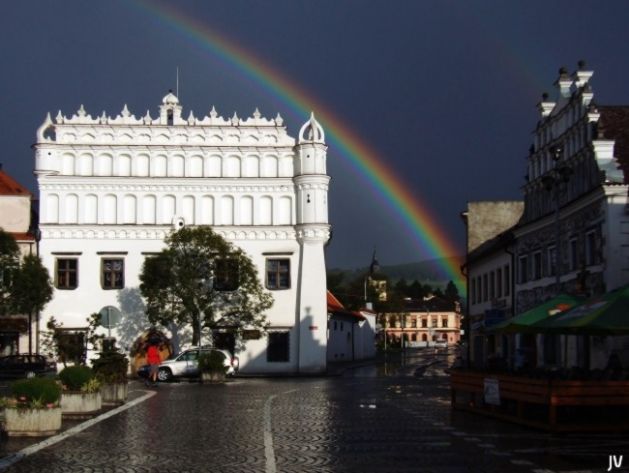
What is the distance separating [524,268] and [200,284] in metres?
18.3

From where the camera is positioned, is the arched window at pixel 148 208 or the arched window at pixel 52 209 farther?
Result: the arched window at pixel 148 208

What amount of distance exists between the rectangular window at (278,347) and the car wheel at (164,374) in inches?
460

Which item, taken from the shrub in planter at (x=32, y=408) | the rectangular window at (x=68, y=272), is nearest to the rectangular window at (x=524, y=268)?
the rectangular window at (x=68, y=272)

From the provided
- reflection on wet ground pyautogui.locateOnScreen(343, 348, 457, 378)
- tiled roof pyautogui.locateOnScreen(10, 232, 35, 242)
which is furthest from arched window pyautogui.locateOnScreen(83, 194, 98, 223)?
reflection on wet ground pyautogui.locateOnScreen(343, 348, 457, 378)

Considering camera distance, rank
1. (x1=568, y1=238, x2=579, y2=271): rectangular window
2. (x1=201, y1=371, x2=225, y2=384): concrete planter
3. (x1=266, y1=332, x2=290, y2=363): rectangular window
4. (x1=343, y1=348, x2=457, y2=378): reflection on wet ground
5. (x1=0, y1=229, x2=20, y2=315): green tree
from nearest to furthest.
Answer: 1. (x1=568, y1=238, x2=579, y2=271): rectangular window
2. (x1=201, y1=371, x2=225, y2=384): concrete planter
3. (x1=0, y1=229, x2=20, y2=315): green tree
4. (x1=343, y1=348, x2=457, y2=378): reflection on wet ground
5. (x1=266, y1=332, x2=290, y2=363): rectangular window

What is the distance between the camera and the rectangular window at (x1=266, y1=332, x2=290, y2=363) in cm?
5988

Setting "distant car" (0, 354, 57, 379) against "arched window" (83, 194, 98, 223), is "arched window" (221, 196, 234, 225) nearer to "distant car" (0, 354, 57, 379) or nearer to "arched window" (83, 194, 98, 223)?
"arched window" (83, 194, 98, 223)

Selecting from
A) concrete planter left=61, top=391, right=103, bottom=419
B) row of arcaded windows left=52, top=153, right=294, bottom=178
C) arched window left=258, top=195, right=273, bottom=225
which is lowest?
concrete planter left=61, top=391, right=103, bottom=419

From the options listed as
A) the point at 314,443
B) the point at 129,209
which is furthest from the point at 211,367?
the point at 314,443

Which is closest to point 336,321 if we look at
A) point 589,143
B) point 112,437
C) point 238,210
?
point 238,210

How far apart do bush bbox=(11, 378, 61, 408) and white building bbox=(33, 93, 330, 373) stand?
129 ft

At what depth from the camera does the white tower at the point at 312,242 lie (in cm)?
6000

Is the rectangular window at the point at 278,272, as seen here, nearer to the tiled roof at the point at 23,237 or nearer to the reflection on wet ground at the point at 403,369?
the reflection on wet ground at the point at 403,369

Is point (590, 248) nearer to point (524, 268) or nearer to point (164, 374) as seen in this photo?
point (524, 268)
